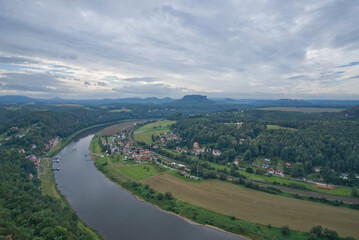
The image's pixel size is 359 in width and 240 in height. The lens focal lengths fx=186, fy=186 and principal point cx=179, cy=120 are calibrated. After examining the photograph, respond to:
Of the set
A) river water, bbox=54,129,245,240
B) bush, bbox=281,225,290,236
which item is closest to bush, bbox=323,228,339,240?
bush, bbox=281,225,290,236

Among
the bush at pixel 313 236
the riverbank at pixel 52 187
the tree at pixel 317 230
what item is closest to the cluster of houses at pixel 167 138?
the riverbank at pixel 52 187

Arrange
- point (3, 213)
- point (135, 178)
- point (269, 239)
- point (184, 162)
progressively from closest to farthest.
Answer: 1. point (3, 213)
2. point (269, 239)
3. point (135, 178)
4. point (184, 162)

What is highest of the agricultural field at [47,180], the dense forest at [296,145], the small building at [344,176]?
the dense forest at [296,145]

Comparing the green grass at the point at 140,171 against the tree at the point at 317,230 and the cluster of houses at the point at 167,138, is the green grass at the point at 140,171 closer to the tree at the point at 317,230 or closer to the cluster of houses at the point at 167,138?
the cluster of houses at the point at 167,138

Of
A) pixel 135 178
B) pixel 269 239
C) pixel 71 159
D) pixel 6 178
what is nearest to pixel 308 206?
pixel 269 239

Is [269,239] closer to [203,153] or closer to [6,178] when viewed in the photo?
[203,153]

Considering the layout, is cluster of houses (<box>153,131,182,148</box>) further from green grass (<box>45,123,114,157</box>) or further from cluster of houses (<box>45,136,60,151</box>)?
cluster of houses (<box>45,136,60,151</box>)
